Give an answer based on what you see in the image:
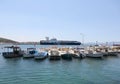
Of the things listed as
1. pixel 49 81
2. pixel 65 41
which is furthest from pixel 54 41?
pixel 49 81

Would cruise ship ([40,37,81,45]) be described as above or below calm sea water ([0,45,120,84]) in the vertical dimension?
above

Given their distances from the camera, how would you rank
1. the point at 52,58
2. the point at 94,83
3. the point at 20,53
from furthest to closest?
1. the point at 20,53
2. the point at 52,58
3. the point at 94,83

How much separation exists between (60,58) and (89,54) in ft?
31.0

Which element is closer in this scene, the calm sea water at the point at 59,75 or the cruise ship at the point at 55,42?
the calm sea water at the point at 59,75

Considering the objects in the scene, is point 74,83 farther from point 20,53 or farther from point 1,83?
point 20,53

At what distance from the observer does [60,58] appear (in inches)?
1844

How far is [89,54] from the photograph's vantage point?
2019 inches

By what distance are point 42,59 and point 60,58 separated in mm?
4696

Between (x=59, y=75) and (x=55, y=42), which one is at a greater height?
(x=55, y=42)

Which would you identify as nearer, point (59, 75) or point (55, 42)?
point (59, 75)

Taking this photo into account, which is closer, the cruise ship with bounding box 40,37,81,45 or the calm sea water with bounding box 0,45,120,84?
the calm sea water with bounding box 0,45,120,84

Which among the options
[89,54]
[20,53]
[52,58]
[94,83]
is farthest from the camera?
[20,53]

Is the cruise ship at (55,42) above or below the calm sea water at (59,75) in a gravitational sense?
above

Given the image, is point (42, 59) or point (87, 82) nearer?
point (87, 82)
